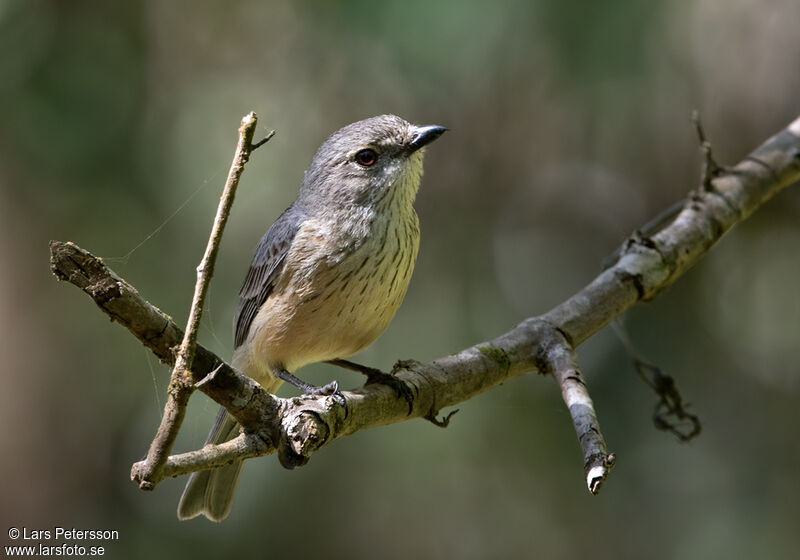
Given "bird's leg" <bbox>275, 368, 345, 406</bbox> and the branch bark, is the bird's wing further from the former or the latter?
the branch bark

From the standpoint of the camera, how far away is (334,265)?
317cm

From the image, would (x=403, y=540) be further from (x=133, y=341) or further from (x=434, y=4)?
(x=434, y=4)

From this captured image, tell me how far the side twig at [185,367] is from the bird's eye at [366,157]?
1.58 meters

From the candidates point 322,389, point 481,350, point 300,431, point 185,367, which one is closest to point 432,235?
point 481,350

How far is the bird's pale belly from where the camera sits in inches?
125

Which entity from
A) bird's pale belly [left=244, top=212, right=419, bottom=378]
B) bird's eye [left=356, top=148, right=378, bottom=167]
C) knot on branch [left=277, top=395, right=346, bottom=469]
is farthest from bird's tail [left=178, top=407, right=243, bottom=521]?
bird's eye [left=356, top=148, right=378, bottom=167]

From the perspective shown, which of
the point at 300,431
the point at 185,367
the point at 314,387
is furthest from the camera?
the point at 314,387

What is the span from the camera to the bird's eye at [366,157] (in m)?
3.40

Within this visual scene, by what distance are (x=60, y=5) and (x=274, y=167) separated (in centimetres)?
175

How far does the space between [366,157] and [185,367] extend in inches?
69.8

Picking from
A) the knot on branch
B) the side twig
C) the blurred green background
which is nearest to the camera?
the side twig

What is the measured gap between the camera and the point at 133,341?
526 cm

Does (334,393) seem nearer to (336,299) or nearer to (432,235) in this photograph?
(336,299)

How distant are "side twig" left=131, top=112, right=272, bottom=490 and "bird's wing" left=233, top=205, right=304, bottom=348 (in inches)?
60.6
